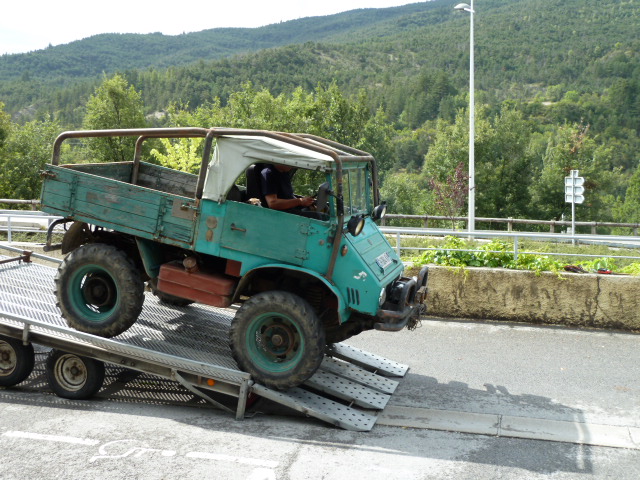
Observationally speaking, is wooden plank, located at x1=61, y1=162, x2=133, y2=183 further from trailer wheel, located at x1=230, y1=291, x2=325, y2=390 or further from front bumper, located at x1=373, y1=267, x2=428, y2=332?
front bumper, located at x1=373, y1=267, x2=428, y2=332

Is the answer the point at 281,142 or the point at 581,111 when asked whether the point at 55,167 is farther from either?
the point at 581,111

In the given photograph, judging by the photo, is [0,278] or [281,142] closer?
[281,142]

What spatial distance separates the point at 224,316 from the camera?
909cm

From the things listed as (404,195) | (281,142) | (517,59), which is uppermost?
(517,59)

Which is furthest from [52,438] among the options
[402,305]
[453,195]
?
[453,195]

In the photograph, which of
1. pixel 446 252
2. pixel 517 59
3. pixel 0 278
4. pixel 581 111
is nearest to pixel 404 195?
pixel 446 252

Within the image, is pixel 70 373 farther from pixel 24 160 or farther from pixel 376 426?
pixel 24 160

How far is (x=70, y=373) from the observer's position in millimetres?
7363

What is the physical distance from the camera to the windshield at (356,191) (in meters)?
7.43

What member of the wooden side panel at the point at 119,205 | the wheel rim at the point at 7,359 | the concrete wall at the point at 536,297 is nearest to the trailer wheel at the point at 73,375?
the wheel rim at the point at 7,359

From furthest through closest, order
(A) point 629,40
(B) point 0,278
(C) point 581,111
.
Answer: (A) point 629,40 → (C) point 581,111 → (B) point 0,278

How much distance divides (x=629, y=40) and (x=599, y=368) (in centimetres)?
18670

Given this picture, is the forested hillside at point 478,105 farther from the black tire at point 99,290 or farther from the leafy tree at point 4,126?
the black tire at point 99,290

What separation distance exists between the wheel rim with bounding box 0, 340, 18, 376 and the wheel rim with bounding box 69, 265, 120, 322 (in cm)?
83
